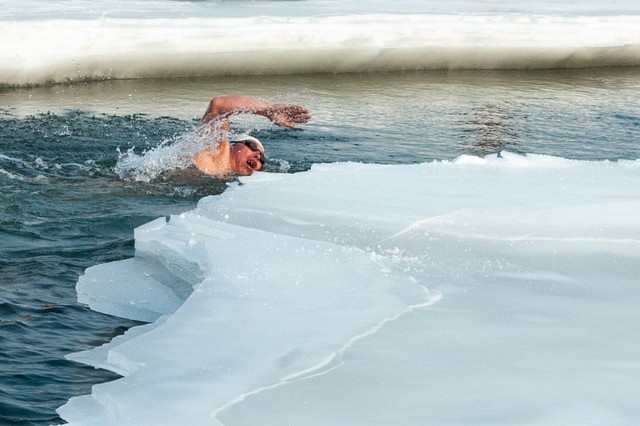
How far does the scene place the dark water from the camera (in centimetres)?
427

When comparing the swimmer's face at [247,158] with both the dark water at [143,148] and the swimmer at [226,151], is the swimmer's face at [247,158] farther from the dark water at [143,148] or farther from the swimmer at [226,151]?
the dark water at [143,148]

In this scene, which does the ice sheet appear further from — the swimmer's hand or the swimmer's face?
the swimmer's face

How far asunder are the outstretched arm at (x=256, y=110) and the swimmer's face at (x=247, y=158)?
19 centimetres

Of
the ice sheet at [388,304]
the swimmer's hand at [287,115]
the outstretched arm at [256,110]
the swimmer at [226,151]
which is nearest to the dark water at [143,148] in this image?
the swimmer at [226,151]

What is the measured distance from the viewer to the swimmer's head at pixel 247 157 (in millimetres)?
6867

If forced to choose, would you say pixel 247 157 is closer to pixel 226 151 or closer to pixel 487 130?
pixel 226 151

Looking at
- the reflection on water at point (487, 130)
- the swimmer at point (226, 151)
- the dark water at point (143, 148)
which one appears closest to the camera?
the dark water at point (143, 148)

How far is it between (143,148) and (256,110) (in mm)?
1268

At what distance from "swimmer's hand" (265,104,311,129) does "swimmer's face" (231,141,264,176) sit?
2.20 ft

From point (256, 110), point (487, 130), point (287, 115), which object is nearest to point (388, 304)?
point (287, 115)

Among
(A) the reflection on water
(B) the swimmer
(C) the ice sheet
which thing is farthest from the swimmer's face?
(A) the reflection on water

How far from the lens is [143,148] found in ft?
24.1

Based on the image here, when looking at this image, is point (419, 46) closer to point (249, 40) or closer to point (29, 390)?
point (249, 40)

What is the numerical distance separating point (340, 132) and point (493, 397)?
5373mm
